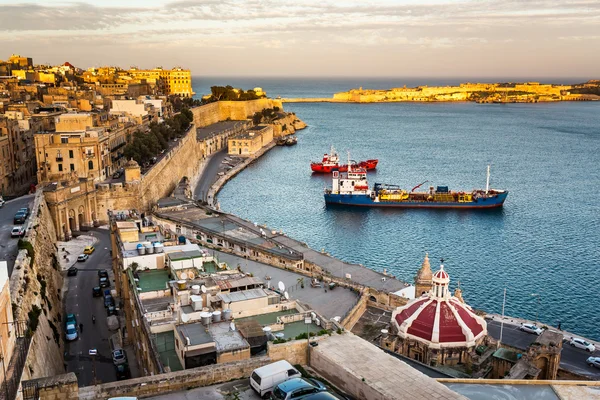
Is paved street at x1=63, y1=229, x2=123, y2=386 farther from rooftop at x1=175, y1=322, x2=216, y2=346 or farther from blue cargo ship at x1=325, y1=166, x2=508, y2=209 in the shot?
blue cargo ship at x1=325, y1=166, x2=508, y2=209

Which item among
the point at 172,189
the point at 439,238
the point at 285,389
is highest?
the point at 285,389

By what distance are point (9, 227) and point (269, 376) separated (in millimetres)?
22438

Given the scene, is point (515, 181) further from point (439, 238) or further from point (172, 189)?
point (172, 189)

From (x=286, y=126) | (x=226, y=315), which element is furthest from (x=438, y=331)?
(x=286, y=126)

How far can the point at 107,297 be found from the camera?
26.9 m

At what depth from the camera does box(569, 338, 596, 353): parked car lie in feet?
83.0

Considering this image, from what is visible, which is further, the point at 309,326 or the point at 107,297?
the point at 107,297

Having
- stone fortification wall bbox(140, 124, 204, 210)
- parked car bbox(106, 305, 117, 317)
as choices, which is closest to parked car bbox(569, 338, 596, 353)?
parked car bbox(106, 305, 117, 317)

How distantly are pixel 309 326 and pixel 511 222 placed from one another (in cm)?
4252

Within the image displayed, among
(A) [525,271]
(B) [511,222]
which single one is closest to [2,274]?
(A) [525,271]

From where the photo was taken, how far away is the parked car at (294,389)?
31.7 ft

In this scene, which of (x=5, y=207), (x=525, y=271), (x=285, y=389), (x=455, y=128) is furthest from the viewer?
(x=455, y=128)

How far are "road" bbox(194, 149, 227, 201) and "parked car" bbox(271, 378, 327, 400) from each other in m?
48.0

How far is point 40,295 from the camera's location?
21984mm
